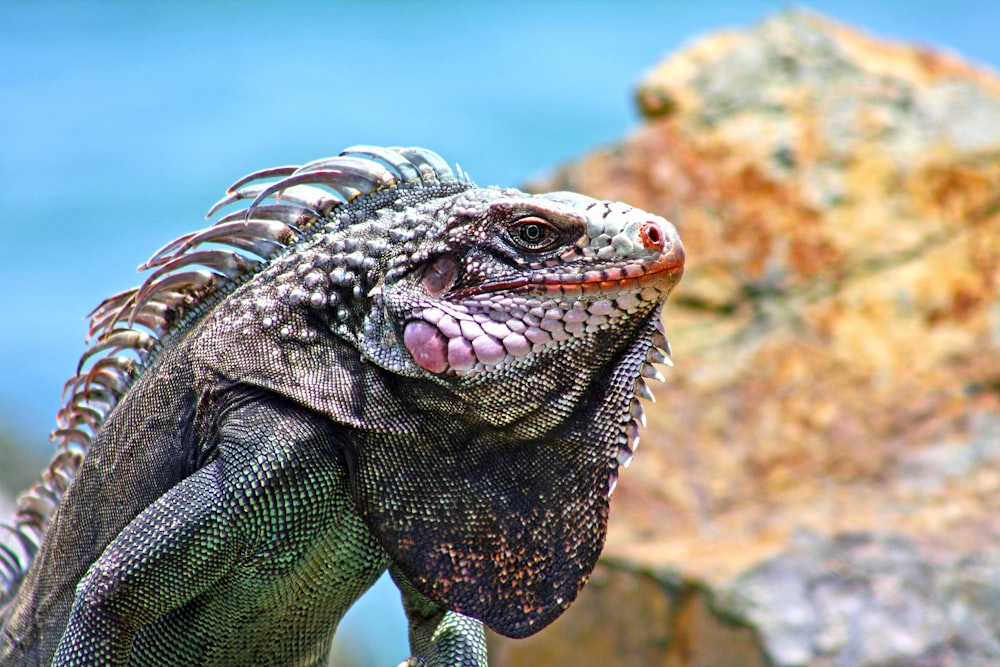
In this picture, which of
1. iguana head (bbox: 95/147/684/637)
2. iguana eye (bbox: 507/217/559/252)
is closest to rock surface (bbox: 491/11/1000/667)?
iguana head (bbox: 95/147/684/637)

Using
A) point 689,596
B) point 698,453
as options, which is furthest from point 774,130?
point 689,596

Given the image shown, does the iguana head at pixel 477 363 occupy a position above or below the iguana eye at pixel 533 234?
below

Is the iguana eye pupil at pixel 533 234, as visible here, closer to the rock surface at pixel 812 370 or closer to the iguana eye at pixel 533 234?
the iguana eye at pixel 533 234

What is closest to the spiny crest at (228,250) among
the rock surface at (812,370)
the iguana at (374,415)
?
the iguana at (374,415)

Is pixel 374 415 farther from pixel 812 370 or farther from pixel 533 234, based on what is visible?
pixel 812 370

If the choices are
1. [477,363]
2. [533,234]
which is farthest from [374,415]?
[533,234]

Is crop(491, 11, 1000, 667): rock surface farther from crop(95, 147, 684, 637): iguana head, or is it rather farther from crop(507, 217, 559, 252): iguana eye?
crop(507, 217, 559, 252): iguana eye
